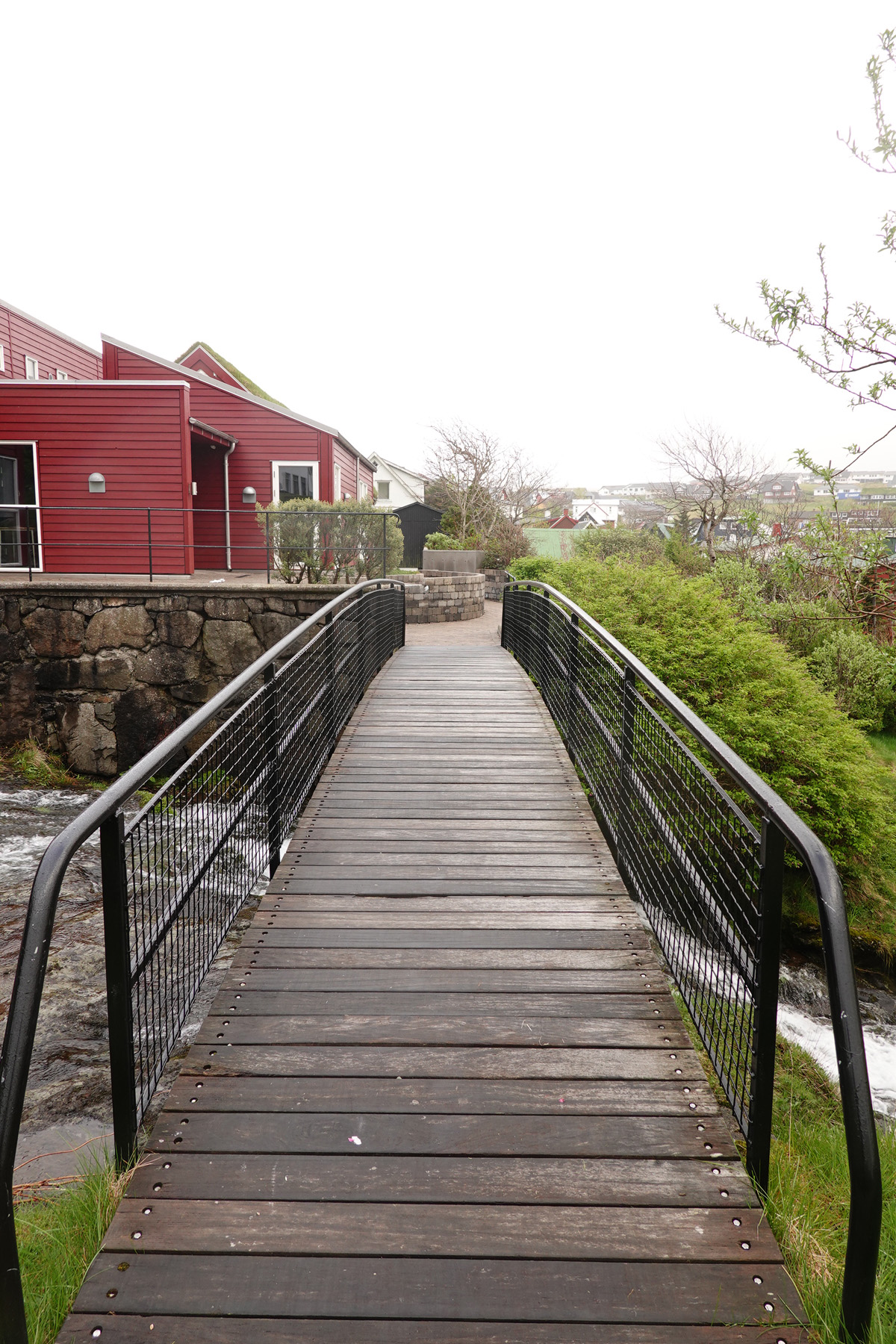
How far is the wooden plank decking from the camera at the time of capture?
64.7 inches

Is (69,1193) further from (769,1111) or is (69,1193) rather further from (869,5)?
(869,5)

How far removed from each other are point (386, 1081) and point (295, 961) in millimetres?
791

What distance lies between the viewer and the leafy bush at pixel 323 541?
1280cm

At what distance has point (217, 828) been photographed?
3.18m

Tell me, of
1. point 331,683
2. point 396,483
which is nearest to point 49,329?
point 331,683

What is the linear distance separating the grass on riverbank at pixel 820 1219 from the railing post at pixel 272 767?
2408 millimetres

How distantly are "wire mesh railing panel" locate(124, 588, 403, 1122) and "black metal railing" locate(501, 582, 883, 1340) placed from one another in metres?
1.49

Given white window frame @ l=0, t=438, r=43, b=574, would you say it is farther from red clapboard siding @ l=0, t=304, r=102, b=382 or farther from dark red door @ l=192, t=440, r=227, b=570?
red clapboard siding @ l=0, t=304, r=102, b=382

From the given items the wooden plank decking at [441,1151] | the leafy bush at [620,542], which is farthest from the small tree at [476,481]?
the wooden plank decking at [441,1151]

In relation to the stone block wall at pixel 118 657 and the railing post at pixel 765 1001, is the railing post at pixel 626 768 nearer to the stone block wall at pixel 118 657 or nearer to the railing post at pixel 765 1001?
the railing post at pixel 765 1001

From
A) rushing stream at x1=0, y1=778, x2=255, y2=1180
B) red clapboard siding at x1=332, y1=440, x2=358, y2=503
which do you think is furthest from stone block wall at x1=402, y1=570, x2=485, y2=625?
rushing stream at x1=0, y1=778, x2=255, y2=1180

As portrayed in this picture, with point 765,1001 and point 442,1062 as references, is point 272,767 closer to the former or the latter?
point 442,1062

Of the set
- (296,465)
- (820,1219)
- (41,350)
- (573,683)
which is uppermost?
(41,350)

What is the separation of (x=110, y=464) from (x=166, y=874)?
13.7 m
